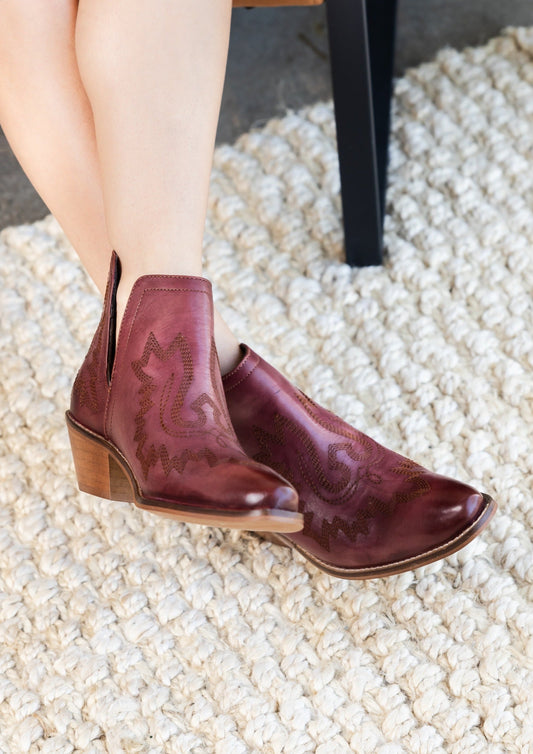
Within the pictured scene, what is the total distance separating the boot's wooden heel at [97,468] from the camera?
0.77m

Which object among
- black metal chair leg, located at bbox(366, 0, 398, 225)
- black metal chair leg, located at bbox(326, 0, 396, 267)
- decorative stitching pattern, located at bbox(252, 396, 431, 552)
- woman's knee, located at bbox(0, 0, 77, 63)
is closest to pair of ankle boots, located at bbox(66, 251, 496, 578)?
decorative stitching pattern, located at bbox(252, 396, 431, 552)

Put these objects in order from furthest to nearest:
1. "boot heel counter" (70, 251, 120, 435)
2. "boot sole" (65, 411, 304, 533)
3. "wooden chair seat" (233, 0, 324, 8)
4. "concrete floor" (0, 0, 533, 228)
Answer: "concrete floor" (0, 0, 533, 228), "wooden chair seat" (233, 0, 324, 8), "boot heel counter" (70, 251, 120, 435), "boot sole" (65, 411, 304, 533)

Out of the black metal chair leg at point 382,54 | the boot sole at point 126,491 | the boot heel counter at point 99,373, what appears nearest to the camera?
the boot sole at point 126,491

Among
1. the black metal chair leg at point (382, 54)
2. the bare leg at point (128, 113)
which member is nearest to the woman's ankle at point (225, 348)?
Answer: the bare leg at point (128, 113)

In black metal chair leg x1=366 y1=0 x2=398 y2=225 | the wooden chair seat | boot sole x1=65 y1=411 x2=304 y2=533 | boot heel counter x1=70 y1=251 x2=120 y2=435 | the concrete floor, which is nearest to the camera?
boot sole x1=65 y1=411 x2=304 y2=533

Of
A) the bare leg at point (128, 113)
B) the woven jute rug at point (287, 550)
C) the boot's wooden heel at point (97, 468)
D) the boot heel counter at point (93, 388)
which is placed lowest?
the woven jute rug at point (287, 550)

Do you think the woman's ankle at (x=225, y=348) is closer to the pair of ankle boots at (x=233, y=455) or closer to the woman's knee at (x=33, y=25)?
the pair of ankle boots at (x=233, y=455)

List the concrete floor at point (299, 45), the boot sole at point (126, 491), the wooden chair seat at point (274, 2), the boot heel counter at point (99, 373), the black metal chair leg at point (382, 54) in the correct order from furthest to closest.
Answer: the concrete floor at point (299, 45) → the black metal chair leg at point (382, 54) → the wooden chair seat at point (274, 2) → the boot heel counter at point (99, 373) → the boot sole at point (126, 491)

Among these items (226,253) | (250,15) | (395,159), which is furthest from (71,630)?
(250,15)

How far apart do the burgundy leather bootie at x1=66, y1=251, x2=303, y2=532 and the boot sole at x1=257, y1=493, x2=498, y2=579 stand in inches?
5.8

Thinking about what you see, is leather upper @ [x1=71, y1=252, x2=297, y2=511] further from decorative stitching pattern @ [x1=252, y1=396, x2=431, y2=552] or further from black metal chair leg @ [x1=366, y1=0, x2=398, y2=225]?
black metal chair leg @ [x1=366, y1=0, x2=398, y2=225]

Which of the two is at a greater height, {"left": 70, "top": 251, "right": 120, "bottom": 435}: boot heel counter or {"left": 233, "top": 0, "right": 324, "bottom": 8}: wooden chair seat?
{"left": 233, "top": 0, "right": 324, "bottom": 8}: wooden chair seat

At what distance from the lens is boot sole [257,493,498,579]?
709 mm

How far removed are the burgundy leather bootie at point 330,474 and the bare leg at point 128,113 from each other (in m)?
0.05
